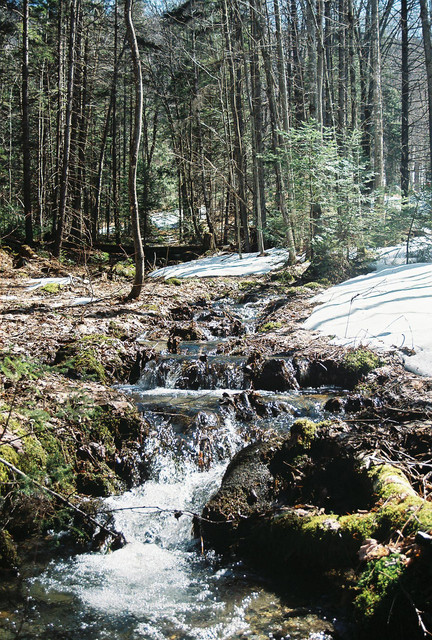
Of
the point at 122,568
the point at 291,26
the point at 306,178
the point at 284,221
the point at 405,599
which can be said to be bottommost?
the point at 122,568

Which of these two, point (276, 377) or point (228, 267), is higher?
point (228, 267)

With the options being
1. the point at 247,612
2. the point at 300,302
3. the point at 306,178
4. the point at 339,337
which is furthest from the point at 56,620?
the point at 306,178

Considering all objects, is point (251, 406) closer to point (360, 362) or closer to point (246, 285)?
point (360, 362)

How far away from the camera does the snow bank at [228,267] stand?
16516mm

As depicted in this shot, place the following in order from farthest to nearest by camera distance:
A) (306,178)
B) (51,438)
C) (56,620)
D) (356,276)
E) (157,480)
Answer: (356,276), (306,178), (157,480), (51,438), (56,620)

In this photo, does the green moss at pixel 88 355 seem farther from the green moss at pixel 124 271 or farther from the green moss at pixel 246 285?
the green moss at pixel 124 271

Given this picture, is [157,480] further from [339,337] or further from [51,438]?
[339,337]

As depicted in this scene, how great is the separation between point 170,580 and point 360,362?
4250 millimetres

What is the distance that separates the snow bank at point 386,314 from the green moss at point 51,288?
6524 millimetres

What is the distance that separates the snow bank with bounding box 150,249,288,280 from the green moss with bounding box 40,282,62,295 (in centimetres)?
380

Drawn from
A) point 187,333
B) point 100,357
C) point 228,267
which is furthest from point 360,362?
point 228,267

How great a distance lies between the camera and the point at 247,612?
317 centimetres

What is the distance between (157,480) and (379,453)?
7.61 feet

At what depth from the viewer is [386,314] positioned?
26.5 feet
